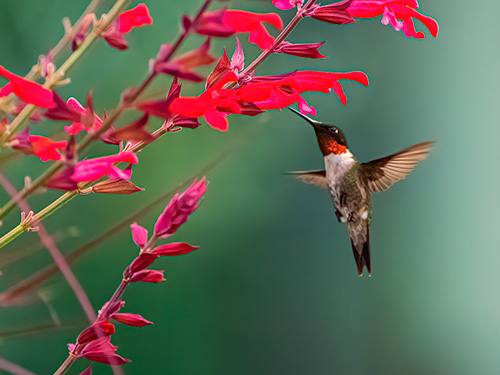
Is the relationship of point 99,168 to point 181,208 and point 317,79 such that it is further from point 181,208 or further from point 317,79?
point 317,79

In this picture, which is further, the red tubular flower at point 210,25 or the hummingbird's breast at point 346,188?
the hummingbird's breast at point 346,188

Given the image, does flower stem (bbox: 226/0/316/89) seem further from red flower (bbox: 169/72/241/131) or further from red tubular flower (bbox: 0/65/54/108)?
red tubular flower (bbox: 0/65/54/108)

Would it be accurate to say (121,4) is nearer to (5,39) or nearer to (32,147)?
(32,147)

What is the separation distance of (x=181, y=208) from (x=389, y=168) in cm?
65

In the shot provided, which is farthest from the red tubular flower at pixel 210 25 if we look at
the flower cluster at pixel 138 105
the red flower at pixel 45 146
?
the red flower at pixel 45 146

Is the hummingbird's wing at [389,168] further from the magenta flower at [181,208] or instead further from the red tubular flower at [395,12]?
the magenta flower at [181,208]

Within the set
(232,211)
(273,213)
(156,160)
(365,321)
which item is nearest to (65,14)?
(156,160)

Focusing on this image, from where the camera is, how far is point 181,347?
2.04 meters

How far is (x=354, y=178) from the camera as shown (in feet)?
2.87

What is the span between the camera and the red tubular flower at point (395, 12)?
1.23 ft

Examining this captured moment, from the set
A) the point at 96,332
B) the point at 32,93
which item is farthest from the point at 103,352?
the point at 32,93

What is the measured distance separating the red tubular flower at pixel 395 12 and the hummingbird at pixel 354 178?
0.41 metres

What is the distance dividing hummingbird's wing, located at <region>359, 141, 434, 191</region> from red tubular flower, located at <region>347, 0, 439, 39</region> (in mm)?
379

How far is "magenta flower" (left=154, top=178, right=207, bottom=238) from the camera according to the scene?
28cm
